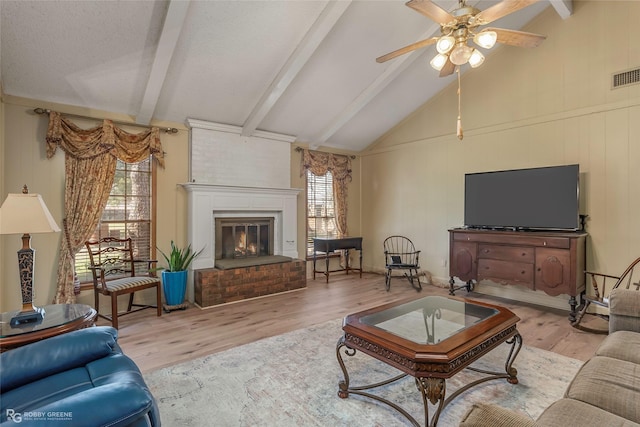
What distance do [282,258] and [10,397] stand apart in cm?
372

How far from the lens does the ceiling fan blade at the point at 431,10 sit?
212 centimetres

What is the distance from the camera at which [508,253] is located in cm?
400

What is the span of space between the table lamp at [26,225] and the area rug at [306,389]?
2.99 feet

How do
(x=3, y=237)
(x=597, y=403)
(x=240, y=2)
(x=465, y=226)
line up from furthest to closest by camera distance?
(x=465, y=226) → (x=3, y=237) → (x=240, y=2) → (x=597, y=403)

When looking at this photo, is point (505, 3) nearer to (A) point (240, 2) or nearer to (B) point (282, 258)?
(A) point (240, 2)

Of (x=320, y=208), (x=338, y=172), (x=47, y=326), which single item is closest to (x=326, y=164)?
(x=338, y=172)

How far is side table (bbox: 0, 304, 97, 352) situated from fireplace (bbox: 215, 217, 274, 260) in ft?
8.26

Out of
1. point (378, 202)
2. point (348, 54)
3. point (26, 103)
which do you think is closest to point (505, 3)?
point (348, 54)


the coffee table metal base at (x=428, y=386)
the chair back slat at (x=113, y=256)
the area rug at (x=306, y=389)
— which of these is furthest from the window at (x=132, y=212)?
the coffee table metal base at (x=428, y=386)

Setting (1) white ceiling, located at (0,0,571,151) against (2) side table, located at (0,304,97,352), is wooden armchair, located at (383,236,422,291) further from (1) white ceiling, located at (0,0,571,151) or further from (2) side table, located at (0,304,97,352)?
(2) side table, located at (0,304,97,352)

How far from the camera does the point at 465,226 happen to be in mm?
4719

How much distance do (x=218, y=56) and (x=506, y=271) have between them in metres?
4.38

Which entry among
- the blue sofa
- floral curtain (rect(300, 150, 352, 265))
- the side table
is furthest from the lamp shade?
floral curtain (rect(300, 150, 352, 265))

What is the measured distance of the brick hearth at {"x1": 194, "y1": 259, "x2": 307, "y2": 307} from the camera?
163 inches
